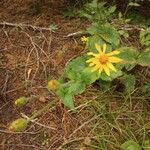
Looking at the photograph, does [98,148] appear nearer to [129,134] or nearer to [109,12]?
[129,134]

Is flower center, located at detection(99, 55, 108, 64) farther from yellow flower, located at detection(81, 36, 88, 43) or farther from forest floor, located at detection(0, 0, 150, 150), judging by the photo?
yellow flower, located at detection(81, 36, 88, 43)

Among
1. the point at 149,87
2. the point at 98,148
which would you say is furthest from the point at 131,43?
the point at 98,148

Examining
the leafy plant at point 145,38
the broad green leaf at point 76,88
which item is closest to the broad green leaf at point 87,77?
the broad green leaf at point 76,88

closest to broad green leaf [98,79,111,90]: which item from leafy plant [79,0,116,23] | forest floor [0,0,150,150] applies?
forest floor [0,0,150,150]

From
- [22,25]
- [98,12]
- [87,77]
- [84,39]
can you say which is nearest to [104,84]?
[87,77]

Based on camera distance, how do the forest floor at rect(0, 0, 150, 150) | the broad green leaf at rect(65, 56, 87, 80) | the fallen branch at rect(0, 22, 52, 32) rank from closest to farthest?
the forest floor at rect(0, 0, 150, 150), the broad green leaf at rect(65, 56, 87, 80), the fallen branch at rect(0, 22, 52, 32)

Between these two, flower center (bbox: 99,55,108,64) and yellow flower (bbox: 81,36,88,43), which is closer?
flower center (bbox: 99,55,108,64)
